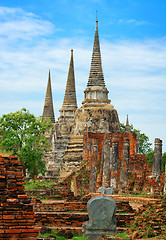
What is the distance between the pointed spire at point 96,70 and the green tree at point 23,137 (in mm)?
8979

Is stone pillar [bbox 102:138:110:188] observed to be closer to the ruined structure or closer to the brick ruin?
the ruined structure

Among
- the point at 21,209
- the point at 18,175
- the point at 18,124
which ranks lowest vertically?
the point at 21,209

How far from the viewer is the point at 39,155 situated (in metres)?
36.1

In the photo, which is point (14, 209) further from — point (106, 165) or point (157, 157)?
point (106, 165)

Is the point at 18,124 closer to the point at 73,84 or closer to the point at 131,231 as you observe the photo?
the point at 73,84

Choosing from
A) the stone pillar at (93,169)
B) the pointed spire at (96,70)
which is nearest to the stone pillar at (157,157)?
the stone pillar at (93,169)

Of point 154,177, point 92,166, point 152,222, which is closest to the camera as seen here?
point 152,222

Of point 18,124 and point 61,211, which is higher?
point 18,124

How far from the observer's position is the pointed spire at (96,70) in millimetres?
44938

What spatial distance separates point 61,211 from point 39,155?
65.6 ft

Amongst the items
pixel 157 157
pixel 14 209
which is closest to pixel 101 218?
pixel 14 209

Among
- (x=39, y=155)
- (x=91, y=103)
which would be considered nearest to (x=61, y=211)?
(x=39, y=155)

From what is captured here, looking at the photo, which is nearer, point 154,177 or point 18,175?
point 18,175

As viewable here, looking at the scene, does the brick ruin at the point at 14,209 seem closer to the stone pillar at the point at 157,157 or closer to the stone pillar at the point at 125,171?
the stone pillar at the point at 157,157
